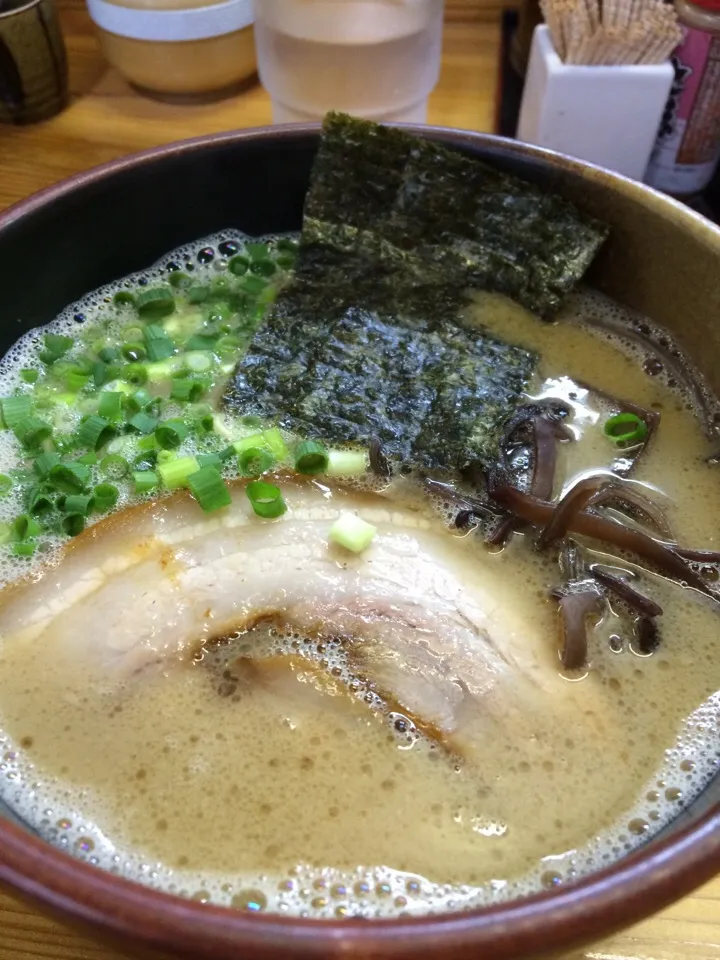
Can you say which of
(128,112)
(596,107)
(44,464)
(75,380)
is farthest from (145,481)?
(128,112)

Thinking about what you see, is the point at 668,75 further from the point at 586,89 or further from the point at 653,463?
the point at 653,463

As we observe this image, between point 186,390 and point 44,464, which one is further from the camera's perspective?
point 186,390

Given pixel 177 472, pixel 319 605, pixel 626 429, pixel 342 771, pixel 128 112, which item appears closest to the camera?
pixel 342 771

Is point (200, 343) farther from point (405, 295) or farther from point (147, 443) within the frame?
point (405, 295)

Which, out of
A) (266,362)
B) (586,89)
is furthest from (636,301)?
(266,362)

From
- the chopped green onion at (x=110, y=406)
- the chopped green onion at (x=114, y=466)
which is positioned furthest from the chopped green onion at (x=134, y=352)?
the chopped green onion at (x=114, y=466)

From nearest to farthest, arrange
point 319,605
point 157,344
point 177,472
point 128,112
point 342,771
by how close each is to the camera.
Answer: point 342,771, point 319,605, point 177,472, point 157,344, point 128,112

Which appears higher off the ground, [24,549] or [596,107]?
[596,107]
